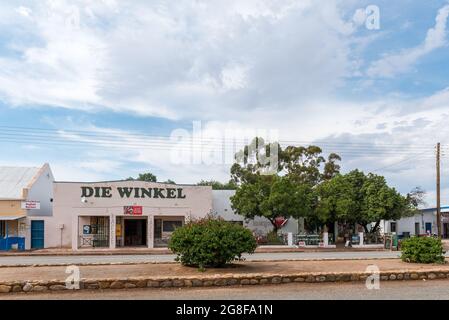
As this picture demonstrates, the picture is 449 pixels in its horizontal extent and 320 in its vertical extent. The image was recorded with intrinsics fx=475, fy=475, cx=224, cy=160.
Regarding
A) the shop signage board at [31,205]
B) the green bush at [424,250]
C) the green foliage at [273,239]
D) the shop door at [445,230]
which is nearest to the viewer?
the green bush at [424,250]

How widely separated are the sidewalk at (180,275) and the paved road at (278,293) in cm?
25

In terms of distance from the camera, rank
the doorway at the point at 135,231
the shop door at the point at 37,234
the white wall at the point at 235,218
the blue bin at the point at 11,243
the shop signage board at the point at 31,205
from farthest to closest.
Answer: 1. the white wall at the point at 235,218
2. the doorway at the point at 135,231
3. the shop door at the point at 37,234
4. the shop signage board at the point at 31,205
5. the blue bin at the point at 11,243

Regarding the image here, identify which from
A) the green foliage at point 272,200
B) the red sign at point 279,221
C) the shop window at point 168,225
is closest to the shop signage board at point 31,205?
the shop window at point 168,225

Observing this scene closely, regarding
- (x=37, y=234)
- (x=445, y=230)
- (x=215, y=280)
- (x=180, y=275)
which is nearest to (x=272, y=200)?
(x=37, y=234)

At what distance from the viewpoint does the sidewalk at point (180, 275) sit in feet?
38.0

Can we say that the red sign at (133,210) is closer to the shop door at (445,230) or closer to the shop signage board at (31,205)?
the shop signage board at (31,205)

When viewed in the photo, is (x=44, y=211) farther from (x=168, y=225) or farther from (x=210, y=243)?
(x=210, y=243)

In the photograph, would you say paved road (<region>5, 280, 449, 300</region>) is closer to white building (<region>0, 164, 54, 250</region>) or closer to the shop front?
the shop front

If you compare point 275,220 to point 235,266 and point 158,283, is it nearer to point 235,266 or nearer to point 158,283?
point 235,266

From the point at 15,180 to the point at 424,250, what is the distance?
28.9 m

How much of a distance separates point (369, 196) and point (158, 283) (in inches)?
1087

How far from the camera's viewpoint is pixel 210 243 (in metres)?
14.6

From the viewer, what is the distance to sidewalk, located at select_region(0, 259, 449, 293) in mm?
11586
